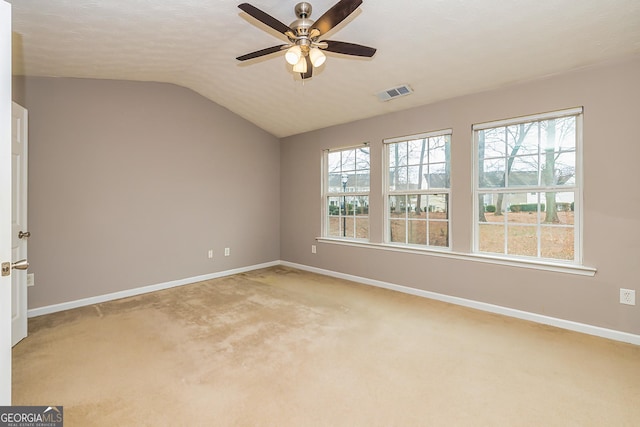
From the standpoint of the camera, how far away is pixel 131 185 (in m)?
3.78

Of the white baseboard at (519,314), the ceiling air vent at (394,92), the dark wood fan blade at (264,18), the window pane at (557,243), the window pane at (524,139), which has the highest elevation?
the ceiling air vent at (394,92)

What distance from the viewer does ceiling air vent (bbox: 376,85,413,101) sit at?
133 inches

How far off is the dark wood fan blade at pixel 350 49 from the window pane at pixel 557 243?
8.08 feet

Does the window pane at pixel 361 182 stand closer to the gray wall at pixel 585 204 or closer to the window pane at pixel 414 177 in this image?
the gray wall at pixel 585 204

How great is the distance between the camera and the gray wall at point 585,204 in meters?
2.52

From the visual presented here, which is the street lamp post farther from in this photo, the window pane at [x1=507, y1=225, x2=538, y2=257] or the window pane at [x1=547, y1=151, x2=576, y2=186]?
the window pane at [x1=547, y1=151, x2=576, y2=186]

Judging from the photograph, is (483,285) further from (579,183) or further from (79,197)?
(79,197)

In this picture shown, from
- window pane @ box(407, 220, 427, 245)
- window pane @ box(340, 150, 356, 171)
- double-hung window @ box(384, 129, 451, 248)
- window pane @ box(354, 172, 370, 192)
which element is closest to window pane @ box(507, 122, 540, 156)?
double-hung window @ box(384, 129, 451, 248)

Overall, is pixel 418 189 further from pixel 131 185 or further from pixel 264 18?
pixel 131 185

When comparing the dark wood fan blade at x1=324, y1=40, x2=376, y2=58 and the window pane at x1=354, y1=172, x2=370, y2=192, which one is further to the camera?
the window pane at x1=354, y1=172, x2=370, y2=192

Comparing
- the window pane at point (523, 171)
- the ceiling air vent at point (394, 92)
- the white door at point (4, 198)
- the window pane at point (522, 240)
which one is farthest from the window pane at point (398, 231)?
the white door at point (4, 198)

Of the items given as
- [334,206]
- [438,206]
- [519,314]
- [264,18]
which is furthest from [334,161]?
→ [519,314]

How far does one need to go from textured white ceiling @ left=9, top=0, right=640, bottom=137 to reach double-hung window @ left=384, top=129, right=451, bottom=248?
0.56 m

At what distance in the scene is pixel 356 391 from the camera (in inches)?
73.4
